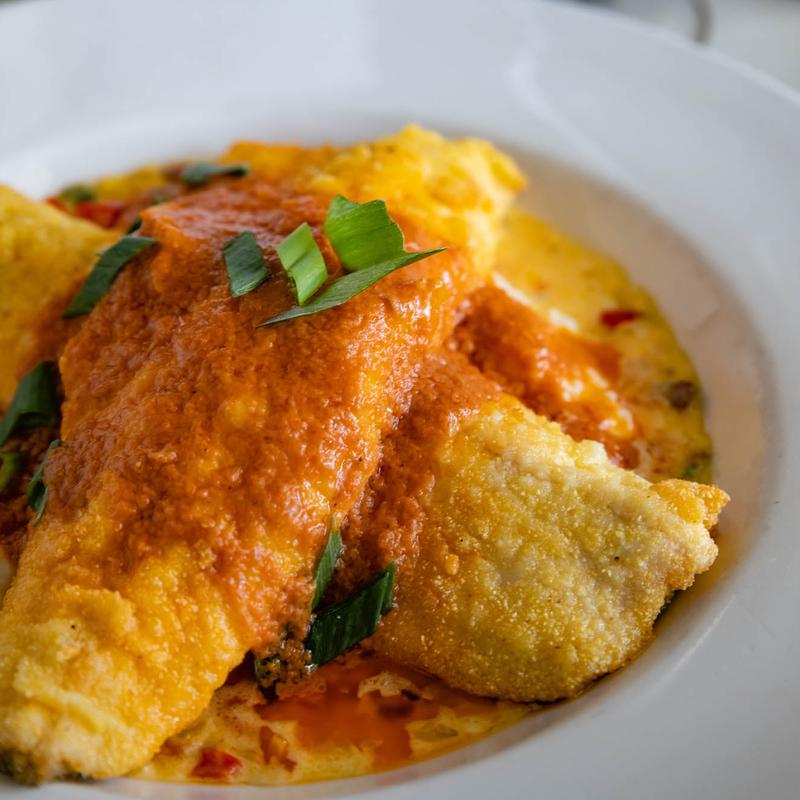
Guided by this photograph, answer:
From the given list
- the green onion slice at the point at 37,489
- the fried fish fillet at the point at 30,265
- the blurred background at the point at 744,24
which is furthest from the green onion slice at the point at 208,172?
the blurred background at the point at 744,24

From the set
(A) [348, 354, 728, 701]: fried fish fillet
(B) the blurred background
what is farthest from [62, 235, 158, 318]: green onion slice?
(B) the blurred background

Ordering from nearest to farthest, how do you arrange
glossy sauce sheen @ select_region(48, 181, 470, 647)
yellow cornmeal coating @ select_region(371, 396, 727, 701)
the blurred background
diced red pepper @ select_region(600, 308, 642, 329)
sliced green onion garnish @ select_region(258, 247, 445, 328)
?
glossy sauce sheen @ select_region(48, 181, 470, 647) → yellow cornmeal coating @ select_region(371, 396, 727, 701) → sliced green onion garnish @ select_region(258, 247, 445, 328) → diced red pepper @ select_region(600, 308, 642, 329) → the blurred background

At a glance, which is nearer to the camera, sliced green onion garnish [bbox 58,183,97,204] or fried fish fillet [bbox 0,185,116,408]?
fried fish fillet [bbox 0,185,116,408]

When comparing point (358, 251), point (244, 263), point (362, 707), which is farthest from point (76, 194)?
point (362, 707)

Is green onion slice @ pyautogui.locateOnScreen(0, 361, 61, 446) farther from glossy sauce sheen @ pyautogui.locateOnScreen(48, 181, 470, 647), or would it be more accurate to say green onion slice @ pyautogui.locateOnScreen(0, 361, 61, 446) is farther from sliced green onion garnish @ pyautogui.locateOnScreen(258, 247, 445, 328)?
sliced green onion garnish @ pyautogui.locateOnScreen(258, 247, 445, 328)

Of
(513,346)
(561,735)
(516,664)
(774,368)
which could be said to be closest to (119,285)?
(513,346)

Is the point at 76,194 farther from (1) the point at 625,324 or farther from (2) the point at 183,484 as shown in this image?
(1) the point at 625,324

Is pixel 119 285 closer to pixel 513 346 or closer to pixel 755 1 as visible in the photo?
pixel 513 346
